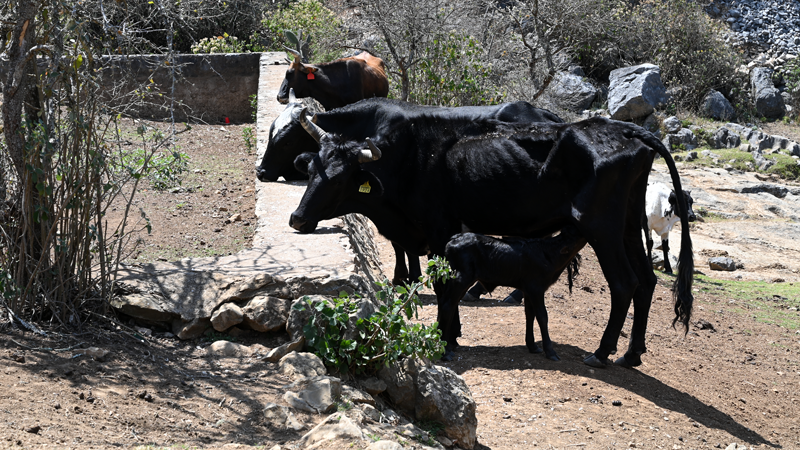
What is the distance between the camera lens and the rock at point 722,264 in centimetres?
1226

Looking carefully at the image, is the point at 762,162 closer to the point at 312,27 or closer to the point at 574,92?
the point at 574,92

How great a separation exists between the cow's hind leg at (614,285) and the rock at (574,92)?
14107 mm

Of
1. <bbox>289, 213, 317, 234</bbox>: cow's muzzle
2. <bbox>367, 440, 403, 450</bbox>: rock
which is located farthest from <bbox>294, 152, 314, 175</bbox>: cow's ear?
<bbox>367, 440, 403, 450</bbox>: rock

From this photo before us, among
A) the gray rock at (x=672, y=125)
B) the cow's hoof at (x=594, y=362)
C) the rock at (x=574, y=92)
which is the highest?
the rock at (x=574, y=92)

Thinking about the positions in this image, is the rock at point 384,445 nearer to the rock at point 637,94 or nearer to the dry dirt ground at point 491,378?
the dry dirt ground at point 491,378

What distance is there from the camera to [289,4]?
63.6 feet

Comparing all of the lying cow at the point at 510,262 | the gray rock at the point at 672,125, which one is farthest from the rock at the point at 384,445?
the gray rock at the point at 672,125

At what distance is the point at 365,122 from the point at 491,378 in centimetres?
295

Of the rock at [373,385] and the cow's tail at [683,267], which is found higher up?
the cow's tail at [683,267]

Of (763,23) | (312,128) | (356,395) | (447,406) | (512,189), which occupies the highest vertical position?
(763,23)

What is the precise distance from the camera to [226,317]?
16.2 ft

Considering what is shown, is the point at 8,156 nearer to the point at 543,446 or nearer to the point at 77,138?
the point at 77,138

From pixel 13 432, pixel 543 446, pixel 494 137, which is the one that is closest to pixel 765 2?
pixel 494 137

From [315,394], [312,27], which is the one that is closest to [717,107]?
[312,27]
